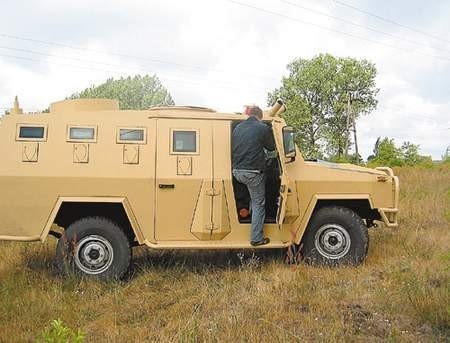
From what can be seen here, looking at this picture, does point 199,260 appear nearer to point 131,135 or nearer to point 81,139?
point 131,135

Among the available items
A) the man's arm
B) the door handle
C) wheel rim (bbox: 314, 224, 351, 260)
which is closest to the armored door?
the door handle

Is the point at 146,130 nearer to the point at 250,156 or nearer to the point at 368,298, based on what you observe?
the point at 250,156

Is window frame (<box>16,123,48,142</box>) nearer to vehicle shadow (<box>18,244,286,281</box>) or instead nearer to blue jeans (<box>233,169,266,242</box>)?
vehicle shadow (<box>18,244,286,281</box>)

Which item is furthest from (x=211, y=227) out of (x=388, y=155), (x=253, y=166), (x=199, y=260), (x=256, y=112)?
(x=388, y=155)

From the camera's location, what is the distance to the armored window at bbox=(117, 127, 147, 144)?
693cm

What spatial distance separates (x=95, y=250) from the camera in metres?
6.85

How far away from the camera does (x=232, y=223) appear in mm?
7004

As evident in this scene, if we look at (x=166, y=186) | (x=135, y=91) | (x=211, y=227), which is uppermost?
(x=135, y=91)

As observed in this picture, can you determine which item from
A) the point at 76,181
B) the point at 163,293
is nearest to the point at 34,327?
the point at 163,293

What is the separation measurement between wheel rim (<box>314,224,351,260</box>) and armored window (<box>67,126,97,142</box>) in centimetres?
324

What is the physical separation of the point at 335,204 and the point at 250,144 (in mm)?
1561

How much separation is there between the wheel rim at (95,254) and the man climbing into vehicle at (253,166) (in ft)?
6.05

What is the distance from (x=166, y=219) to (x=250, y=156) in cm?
134

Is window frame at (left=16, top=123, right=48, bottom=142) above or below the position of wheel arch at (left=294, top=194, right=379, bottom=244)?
above
